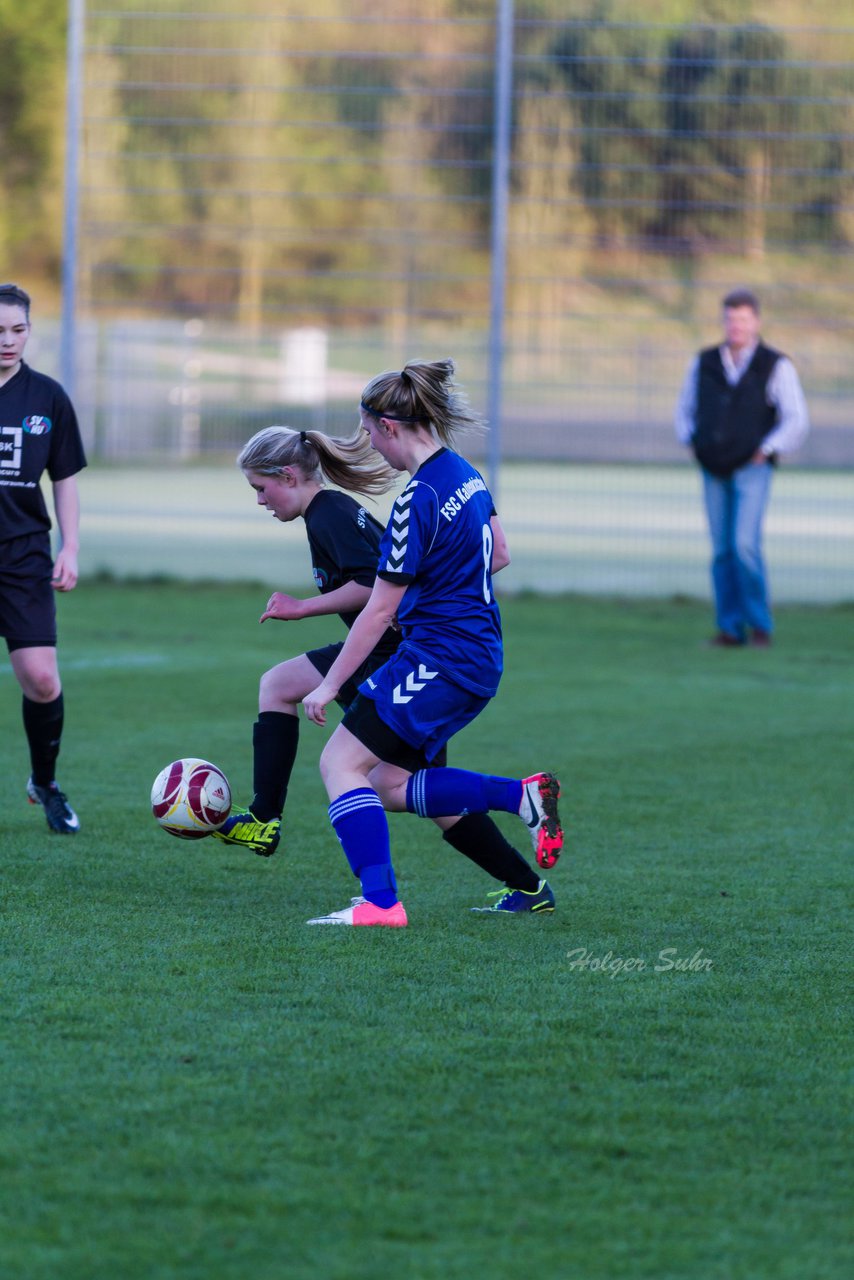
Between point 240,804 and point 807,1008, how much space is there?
2.91 meters

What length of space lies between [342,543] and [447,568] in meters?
0.44

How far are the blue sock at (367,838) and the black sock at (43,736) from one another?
1585 millimetres

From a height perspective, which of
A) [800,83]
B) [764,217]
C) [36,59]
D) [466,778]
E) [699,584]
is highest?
[36,59]

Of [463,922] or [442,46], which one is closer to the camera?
[463,922]

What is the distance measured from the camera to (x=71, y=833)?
6105mm

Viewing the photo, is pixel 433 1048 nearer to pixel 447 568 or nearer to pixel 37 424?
pixel 447 568

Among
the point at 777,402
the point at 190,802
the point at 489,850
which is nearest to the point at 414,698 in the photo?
the point at 489,850

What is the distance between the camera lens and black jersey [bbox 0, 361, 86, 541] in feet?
19.7

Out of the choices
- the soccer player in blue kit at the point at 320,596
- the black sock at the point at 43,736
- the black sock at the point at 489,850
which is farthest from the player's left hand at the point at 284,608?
the black sock at the point at 43,736

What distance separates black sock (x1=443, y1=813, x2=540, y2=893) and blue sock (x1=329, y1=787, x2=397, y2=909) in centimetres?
28

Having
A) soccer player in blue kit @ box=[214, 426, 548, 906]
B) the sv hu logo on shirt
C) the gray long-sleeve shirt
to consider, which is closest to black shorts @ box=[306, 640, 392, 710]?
soccer player in blue kit @ box=[214, 426, 548, 906]

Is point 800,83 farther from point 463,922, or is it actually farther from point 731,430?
point 463,922

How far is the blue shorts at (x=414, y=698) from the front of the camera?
4.83m

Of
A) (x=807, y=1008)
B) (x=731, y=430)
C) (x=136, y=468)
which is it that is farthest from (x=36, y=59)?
(x=807, y=1008)
